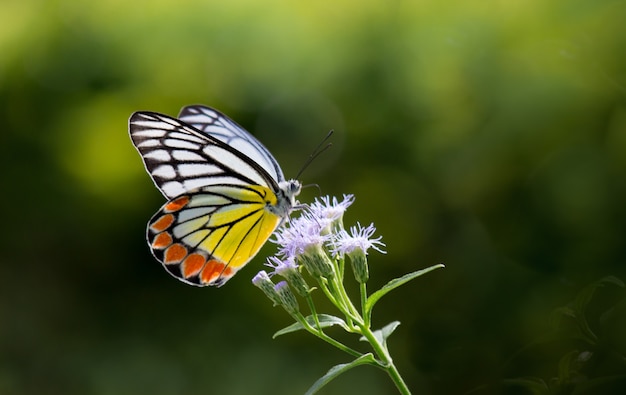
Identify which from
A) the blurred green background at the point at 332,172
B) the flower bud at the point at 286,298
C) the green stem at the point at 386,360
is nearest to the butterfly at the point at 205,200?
the flower bud at the point at 286,298

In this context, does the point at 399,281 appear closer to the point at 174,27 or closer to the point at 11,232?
the point at 174,27

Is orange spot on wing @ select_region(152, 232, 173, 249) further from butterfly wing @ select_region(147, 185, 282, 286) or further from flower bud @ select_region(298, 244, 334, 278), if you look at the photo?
flower bud @ select_region(298, 244, 334, 278)

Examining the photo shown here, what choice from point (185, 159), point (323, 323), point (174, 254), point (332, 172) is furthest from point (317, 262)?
point (332, 172)

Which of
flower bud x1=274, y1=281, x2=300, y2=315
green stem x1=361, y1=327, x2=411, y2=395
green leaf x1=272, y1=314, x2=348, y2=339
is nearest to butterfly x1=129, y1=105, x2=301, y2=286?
flower bud x1=274, y1=281, x2=300, y2=315

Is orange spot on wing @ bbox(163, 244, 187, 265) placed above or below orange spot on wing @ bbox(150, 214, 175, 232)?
below

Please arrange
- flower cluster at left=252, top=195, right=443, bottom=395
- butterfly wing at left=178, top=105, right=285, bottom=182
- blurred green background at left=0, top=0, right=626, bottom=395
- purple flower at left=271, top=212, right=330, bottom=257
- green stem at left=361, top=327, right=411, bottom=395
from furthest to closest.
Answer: blurred green background at left=0, top=0, right=626, bottom=395 → butterfly wing at left=178, top=105, right=285, bottom=182 → purple flower at left=271, top=212, right=330, bottom=257 → flower cluster at left=252, top=195, right=443, bottom=395 → green stem at left=361, top=327, right=411, bottom=395

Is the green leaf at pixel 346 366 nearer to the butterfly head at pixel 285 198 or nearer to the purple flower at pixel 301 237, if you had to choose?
the purple flower at pixel 301 237
